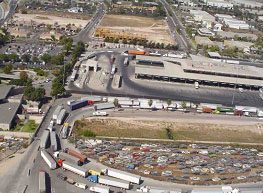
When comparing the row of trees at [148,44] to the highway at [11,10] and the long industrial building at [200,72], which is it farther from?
the highway at [11,10]

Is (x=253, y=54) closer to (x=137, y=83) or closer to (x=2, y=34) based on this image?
(x=137, y=83)

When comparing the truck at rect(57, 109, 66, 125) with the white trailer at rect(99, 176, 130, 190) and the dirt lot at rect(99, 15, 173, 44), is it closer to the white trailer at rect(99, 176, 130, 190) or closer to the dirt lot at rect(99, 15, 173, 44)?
the white trailer at rect(99, 176, 130, 190)

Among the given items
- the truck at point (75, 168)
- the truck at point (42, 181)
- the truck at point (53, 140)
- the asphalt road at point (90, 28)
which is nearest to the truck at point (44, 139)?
the truck at point (53, 140)

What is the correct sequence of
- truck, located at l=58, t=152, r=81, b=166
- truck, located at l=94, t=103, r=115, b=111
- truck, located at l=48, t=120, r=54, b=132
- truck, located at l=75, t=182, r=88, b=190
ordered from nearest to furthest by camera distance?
truck, located at l=75, t=182, r=88, b=190 → truck, located at l=58, t=152, r=81, b=166 → truck, located at l=48, t=120, r=54, b=132 → truck, located at l=94, t=103, r=115, b=111

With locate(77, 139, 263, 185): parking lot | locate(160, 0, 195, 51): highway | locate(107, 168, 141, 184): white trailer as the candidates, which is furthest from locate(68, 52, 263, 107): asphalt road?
locate(160, 0, 195, 51): highway

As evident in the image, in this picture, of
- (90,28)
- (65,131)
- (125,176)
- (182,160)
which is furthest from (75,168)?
(90,28)

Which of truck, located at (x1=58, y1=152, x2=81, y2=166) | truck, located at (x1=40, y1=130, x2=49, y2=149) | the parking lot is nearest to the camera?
truck, located at (x1=58, y1=152, x2=81, y2=166)

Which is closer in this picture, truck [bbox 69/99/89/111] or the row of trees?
truck [bbox 69/99/89/111]

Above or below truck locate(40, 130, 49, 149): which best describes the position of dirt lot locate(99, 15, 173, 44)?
above
